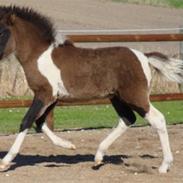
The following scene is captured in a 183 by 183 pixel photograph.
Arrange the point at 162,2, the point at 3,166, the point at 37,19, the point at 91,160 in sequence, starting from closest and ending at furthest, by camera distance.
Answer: the point at 3,166 → the point at 37,19 → the point at 91,160 → the point at 162,2

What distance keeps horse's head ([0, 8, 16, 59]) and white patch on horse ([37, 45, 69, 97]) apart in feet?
1.22

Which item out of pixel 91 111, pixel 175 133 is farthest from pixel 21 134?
pixel 91 111

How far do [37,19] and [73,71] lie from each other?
79 centimetres

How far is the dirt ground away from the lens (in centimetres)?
919

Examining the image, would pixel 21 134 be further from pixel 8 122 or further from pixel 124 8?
pixel 124 8

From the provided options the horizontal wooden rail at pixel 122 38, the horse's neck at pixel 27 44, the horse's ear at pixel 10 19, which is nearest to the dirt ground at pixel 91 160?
the horse's neck at pixel 27 44

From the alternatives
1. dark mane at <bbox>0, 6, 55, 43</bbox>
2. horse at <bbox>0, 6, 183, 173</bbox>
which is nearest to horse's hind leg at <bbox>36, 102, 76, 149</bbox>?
horse at <bbox>0, 6, 183, 173</bbox>

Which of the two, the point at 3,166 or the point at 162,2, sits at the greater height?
the point at 3,166

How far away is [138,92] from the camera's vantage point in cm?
943

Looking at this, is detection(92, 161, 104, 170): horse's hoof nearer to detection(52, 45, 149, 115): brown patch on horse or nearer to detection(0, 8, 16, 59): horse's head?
detection(52, 45, 149, 115): brown patch on horse

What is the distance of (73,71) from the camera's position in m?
9.55

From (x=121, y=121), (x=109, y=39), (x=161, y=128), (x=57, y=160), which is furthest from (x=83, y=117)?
(x=161, y=128)

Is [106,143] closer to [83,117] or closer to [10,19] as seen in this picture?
[10,19]

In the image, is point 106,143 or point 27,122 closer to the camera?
point 27,122
